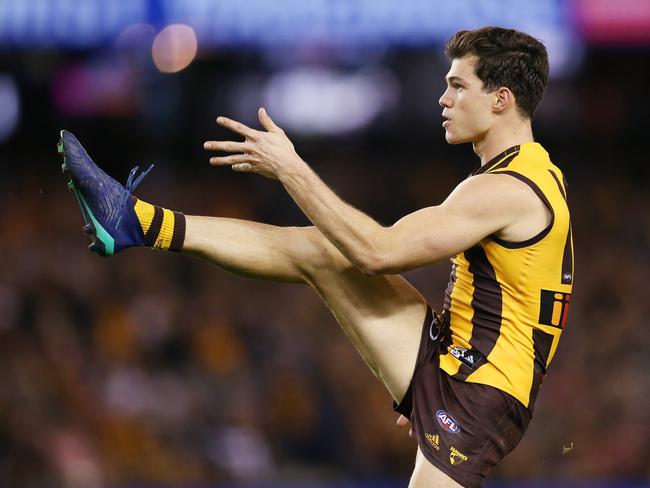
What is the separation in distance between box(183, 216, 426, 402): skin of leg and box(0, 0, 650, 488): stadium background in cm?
278

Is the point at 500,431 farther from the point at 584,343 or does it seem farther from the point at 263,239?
the point at 584,343

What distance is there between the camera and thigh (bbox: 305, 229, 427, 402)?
4008mm

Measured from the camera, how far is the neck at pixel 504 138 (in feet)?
13.1

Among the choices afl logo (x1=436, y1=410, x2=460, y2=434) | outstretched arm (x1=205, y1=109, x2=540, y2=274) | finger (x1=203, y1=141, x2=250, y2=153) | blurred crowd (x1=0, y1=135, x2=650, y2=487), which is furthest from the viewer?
blurred crowd (x1=0, y1=135, x2=650, y2=487)

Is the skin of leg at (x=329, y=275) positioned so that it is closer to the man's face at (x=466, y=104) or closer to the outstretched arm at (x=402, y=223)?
the outstretched arm at (x=402, y=223)

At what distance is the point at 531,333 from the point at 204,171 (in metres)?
8.26

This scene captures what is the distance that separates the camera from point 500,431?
3.91 m

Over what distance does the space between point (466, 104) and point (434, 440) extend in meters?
1.21

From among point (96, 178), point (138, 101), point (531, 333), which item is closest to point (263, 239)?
point (96, 178)

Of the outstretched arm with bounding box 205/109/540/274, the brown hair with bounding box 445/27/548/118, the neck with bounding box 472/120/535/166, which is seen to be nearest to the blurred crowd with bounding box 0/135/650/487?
the neck with bounding box 472/120/535/166

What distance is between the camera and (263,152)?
376cm

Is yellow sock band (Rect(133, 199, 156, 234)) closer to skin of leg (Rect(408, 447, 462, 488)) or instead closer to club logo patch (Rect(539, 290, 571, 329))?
skin of leg (Rect(408, 447, 462, 488))

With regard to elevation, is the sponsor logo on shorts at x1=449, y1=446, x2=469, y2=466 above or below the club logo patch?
below

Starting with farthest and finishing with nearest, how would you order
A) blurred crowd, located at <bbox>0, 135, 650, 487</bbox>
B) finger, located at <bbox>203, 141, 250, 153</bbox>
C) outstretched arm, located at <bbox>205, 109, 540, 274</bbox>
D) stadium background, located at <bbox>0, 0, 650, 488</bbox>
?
blurred crowd, located at <bbox>0, 135, 650, 487</bbox> < stadium background, located at <bbox>0, 0, 650, 488</bbox> < finger, located at <bbox>203, 141, 250, 153</bbox> < outstretched arm, located at <bbox>205, 109, 540, 274</bbox>
